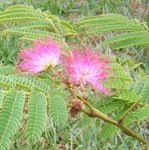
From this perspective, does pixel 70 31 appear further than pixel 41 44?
Yes

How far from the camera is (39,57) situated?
109 cm

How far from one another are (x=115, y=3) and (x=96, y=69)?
3664 millimetres

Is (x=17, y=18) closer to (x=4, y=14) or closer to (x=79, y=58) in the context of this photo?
(x=4, y=14)

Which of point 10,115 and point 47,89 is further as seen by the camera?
point 47,89

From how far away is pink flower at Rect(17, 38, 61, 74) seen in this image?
107 centimetres

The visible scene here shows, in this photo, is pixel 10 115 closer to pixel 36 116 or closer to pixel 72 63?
pixel 36 116

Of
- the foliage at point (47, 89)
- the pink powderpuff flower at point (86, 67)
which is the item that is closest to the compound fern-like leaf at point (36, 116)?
the foliage at point (47, 89)

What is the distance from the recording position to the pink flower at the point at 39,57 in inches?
42.2

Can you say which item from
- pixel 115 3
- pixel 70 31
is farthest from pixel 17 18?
pixel 115 3

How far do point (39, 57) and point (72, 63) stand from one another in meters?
0.08

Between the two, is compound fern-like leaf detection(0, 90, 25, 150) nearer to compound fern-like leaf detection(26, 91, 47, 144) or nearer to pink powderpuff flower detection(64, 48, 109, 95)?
compound fern-like leaf detection(26, 91, 47, 144)

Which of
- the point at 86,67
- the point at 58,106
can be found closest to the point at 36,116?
the point at 58,106

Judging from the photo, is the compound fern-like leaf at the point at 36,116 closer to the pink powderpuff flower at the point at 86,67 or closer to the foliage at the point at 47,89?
the foliage at the point at 47,89

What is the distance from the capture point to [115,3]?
467 cm
